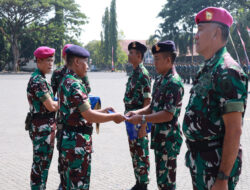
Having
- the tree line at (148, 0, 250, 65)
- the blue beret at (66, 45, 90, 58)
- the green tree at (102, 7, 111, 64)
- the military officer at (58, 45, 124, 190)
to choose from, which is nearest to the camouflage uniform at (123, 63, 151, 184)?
the military officer at (58, 45, 124, 190)

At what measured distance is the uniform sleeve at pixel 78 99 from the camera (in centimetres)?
283

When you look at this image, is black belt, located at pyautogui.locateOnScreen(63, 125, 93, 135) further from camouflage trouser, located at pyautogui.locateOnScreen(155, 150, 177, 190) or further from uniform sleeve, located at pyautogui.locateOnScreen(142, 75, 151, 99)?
uniform sleeve, located at pyautogui.locateOnScreen(142, 75, 151, 99)

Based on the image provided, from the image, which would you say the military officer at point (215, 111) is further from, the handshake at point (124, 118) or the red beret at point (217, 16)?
the handshake at point (124, 118)

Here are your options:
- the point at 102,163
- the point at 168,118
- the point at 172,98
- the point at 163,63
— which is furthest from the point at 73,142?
the point at 102,163

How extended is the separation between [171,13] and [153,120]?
5012cm

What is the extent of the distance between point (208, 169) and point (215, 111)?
41cm

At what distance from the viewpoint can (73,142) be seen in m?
2.98

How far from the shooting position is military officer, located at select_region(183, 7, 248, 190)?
1.97 meters

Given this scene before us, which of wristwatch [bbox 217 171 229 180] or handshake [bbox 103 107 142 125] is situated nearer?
wristwatch [bbox 217 171 229 180]

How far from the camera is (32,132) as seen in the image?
372 centimetres

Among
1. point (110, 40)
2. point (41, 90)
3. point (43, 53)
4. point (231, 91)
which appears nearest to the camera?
point (231, 91)

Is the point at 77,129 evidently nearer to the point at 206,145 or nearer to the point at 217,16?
the point at 206,145

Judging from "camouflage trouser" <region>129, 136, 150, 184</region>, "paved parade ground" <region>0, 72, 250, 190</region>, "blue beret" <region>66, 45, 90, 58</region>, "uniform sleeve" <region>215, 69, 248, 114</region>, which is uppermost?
"blue beret" <region>66, 45, 90, 58</region>

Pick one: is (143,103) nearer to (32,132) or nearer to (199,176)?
(32,132)
